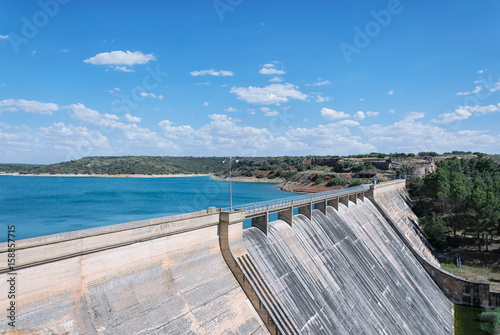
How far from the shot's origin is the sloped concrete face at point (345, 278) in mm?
18375

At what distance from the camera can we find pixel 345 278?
23234 millimetres

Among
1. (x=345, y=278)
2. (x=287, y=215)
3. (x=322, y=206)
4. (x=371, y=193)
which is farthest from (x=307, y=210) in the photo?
(x=371, y=193)

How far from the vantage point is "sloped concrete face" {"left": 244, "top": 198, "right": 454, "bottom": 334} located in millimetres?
18375

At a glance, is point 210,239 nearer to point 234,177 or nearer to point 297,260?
point 297,260

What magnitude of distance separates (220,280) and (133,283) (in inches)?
175

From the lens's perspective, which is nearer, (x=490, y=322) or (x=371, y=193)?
(x=490, y=322)

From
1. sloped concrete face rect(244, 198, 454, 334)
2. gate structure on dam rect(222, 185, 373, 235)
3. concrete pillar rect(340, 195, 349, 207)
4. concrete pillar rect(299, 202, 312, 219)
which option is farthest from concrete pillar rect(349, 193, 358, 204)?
concrete pillar rect(299, 202, 312, 219)

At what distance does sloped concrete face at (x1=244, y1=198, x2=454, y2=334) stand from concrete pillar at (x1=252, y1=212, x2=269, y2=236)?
56 centimetres

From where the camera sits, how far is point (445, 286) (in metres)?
35.2

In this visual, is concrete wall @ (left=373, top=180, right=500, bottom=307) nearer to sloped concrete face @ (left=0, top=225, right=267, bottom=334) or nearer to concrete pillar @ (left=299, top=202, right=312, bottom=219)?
concrete pillar @ (left=299, top=202, right=312, bottom=219)

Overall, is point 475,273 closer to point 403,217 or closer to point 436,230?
point 436,230

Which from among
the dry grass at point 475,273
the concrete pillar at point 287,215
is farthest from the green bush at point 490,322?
the concrete pillar at point 287,215

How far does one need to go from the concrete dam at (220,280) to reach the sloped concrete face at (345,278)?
9 cm

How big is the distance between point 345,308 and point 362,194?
939 inches
